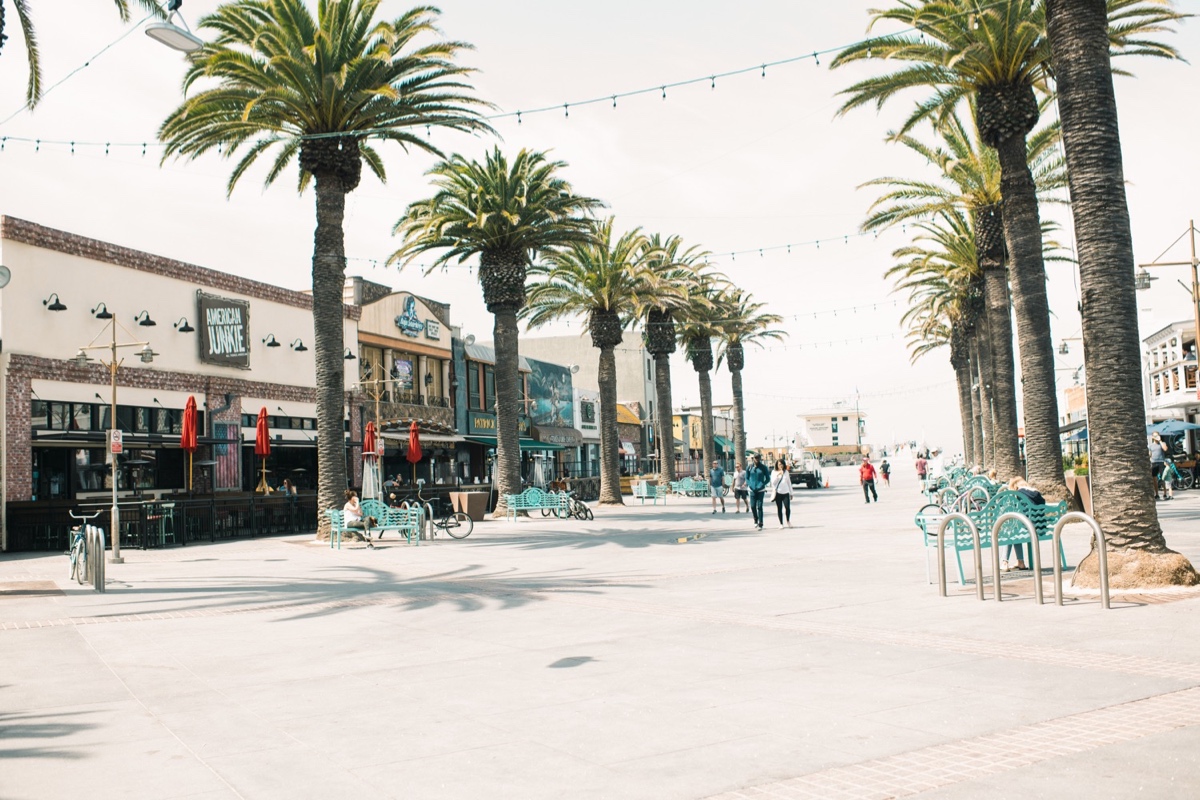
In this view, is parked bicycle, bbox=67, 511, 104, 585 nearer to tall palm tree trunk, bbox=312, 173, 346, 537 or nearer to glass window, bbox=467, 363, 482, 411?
tall palm tree trunk, bbox=312, 173, 346, 537

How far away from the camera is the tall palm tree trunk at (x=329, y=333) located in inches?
930

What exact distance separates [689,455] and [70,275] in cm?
7800

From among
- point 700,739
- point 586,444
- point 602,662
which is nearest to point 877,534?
point 602,662

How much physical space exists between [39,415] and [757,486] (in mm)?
17795

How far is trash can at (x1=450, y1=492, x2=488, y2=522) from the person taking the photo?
30755mm

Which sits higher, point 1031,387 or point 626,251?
point 626,251

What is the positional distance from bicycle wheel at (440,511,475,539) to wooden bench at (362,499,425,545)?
0.97m

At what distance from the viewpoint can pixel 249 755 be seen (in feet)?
19.0

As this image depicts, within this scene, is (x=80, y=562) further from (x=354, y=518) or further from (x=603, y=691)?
(x=603, y=691)

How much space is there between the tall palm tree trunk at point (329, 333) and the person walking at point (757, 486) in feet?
31.0

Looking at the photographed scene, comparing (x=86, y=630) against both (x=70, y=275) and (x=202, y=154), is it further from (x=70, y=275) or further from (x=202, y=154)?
(x=70, y=275)

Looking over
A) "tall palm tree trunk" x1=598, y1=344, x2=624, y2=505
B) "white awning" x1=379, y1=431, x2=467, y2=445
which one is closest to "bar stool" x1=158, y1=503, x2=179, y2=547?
"white awning" x1=379, y1=431, x2=467, y2=445

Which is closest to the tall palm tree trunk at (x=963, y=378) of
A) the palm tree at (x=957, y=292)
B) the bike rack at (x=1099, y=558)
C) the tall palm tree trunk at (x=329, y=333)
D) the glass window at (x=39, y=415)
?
the palm tree at (x=957, y=292)

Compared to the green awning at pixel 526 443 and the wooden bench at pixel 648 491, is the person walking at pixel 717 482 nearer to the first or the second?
the wooden bench at pixel 648 491
